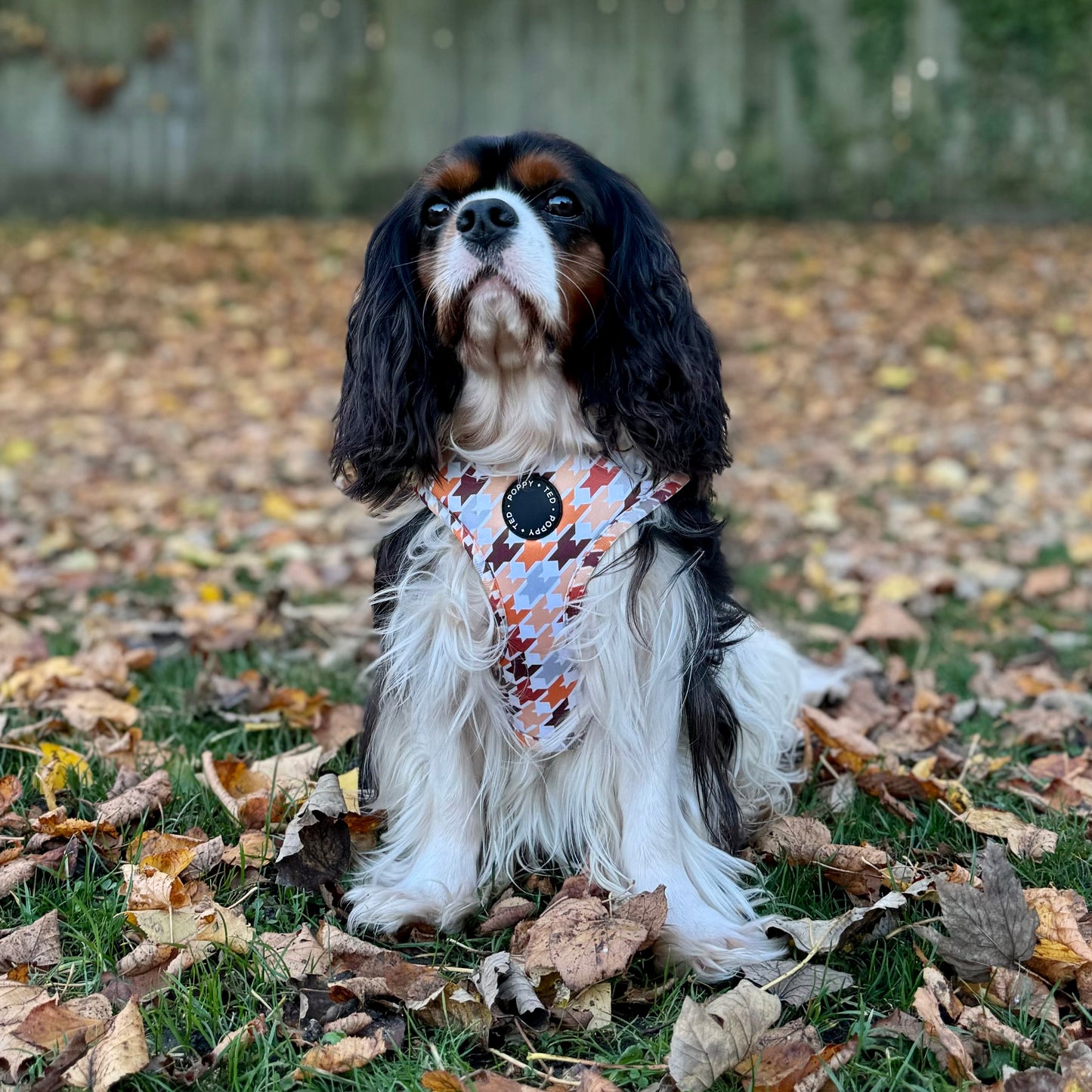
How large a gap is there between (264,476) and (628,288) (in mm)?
4590

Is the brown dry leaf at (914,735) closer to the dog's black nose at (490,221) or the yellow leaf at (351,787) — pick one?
the yellow leaf at (351,787)

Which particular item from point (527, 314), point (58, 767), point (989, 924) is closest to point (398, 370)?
point (527, 314)

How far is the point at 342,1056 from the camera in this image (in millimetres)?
2002

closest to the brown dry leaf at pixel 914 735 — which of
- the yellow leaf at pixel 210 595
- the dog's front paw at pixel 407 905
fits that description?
the dog's front paw at pixel 407 905

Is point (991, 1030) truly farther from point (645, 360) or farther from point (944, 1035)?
point (645, 360)

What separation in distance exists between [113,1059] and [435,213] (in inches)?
68.5

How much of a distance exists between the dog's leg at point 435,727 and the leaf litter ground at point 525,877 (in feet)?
0.35

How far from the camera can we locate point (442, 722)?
2643mm

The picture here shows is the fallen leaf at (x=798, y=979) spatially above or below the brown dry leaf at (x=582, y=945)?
below

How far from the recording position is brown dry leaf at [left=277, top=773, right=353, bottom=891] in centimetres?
254

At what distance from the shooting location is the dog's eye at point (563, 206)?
2.53 metres

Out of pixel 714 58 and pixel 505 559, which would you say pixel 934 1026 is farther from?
pixel 714 58

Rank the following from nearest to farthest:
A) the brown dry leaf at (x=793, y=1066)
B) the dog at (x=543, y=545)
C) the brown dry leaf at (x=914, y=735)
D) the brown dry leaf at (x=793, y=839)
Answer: the brown dry leaf at (x=793, y=1066), the dog at (x=543, y=545), the brown dry leaf at (x=793, y=839), the brown dry leaf at (x=914, y=735)

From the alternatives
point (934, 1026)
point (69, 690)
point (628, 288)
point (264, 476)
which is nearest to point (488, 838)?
point (934, 1026)
